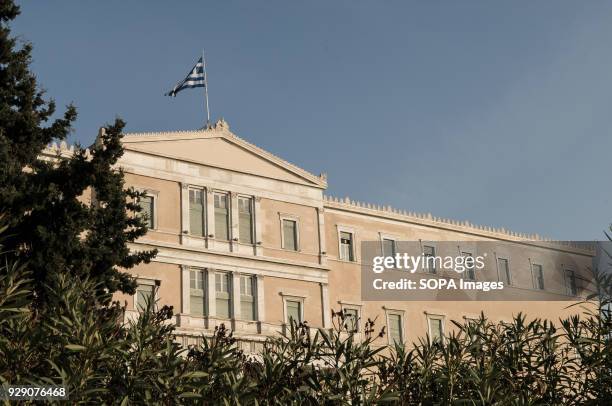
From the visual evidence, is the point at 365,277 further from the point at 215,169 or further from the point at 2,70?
the point at 2,70

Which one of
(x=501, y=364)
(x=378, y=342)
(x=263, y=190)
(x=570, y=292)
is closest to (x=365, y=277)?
(x=378, y=342)

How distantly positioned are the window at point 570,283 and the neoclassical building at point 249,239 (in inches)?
370

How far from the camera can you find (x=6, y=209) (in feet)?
90.6

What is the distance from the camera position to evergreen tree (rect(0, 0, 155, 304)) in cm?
2795

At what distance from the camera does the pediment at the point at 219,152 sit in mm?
40656

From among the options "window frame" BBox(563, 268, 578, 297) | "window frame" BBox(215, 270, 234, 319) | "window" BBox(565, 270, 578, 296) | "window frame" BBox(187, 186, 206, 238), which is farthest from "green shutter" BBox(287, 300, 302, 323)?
"window" BBox(565, 270, 578, 296)

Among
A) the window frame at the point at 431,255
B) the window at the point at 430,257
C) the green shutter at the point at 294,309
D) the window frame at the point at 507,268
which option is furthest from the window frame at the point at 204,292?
the window frame at the point at 507,268

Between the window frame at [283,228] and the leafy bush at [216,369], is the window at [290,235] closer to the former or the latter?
the window frame at [283,228]

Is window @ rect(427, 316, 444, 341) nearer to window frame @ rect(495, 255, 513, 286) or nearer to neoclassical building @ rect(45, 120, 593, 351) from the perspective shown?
neoclassical building @ rect(45, 120, 593, 351)

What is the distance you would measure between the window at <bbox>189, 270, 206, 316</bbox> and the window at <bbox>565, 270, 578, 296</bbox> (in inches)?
952

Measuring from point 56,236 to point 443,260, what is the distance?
26.0 m

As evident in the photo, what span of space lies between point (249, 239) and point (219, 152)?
3978 mm

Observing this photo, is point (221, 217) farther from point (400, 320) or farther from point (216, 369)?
point (216, 369)

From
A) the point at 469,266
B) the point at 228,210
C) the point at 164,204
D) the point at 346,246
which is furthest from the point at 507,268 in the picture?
the point at 164,204
